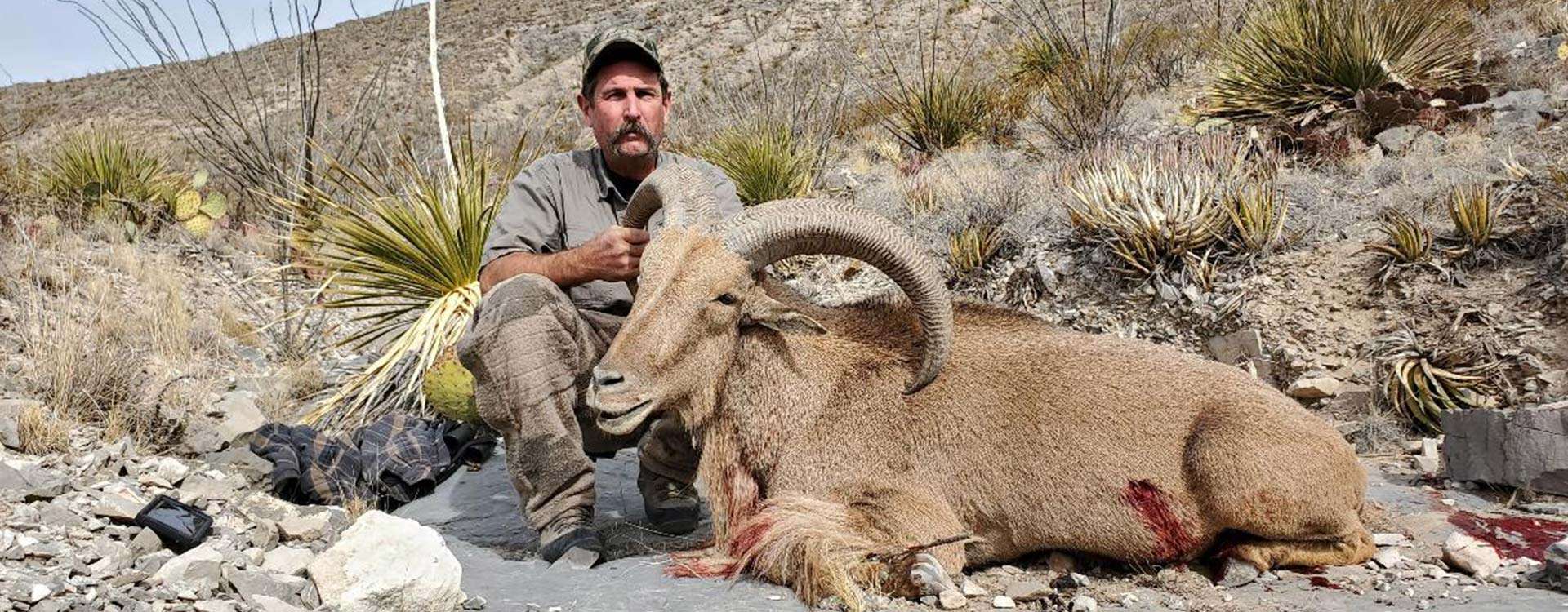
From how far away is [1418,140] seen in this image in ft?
32.3

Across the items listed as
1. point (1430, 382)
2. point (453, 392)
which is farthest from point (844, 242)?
point (1430, 382)

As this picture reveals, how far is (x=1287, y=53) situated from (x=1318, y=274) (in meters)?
5.11

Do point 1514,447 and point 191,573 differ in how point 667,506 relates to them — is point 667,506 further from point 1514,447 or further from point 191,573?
point 1514,447

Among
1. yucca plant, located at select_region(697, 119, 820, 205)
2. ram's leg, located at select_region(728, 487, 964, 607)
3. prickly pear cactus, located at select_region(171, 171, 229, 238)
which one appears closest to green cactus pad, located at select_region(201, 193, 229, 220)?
prickly pear cactus, located at select_region(171, 171, 229, 238)

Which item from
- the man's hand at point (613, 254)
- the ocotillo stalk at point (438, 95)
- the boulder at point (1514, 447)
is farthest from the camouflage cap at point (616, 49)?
the boulder at point (1514, 447)

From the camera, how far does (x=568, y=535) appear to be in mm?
4645

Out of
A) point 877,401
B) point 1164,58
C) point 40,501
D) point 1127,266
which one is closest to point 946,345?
point 877,401

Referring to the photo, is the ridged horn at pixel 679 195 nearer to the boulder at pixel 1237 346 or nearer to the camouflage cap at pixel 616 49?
the camouflage cap at pixel 616 49

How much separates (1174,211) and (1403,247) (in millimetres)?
1586

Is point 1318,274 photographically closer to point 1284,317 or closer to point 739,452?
point 1284,317

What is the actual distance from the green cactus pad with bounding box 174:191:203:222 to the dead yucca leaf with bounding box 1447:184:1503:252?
13795 mm

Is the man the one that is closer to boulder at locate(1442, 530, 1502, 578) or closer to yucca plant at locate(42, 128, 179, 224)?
boulder at locate(1442, 530, 1502, 578)

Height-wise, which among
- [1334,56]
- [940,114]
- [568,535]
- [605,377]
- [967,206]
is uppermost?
[1334,56]

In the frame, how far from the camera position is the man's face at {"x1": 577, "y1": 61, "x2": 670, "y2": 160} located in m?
5.65
